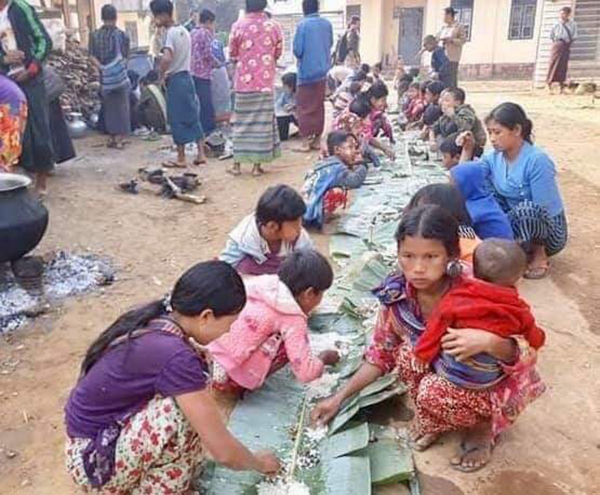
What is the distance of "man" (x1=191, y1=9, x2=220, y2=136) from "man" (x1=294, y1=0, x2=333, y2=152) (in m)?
1.10

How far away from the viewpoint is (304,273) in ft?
7.79

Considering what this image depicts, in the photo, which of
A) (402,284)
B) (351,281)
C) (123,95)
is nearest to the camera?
(402,284)

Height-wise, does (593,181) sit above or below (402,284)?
below

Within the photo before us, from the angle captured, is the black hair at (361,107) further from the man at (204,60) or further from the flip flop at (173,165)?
the man at (204,60)

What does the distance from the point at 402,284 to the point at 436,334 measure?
22cm

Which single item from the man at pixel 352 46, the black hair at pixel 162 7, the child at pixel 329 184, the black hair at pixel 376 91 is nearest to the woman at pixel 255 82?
the black hair at pixel 162 7

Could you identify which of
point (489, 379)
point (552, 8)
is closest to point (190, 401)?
point (489, 379)

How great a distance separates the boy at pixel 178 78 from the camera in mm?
6148

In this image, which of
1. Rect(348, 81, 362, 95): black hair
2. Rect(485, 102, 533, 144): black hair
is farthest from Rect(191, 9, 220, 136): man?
Rect(485, 102, 533, 144): black hair

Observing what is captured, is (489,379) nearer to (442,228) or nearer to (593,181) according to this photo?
(442,228)

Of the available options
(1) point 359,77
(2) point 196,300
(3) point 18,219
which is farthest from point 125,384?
(1) point 359,77

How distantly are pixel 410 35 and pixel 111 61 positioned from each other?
16.0 metres

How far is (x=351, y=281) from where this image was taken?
11.2 feet

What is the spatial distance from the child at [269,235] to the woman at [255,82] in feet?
11.3
